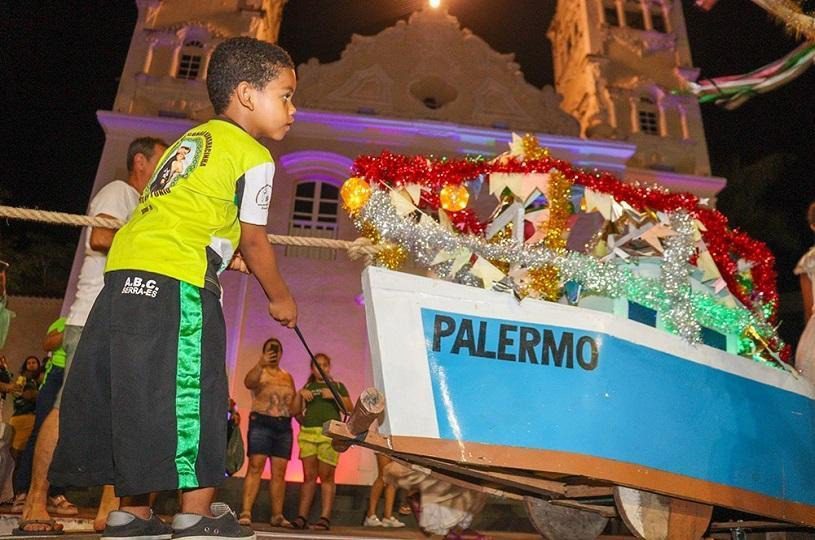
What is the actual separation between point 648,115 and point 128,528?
55.8 feet

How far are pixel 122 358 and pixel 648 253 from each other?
2.74 m

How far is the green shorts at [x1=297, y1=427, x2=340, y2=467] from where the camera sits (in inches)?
300

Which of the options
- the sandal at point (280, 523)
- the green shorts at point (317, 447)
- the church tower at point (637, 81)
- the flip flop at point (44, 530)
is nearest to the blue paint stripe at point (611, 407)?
the flip flop at point (44, 530)

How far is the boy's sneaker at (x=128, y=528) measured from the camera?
2.34 m

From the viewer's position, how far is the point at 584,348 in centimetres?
338

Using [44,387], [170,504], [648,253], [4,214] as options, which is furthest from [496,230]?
[170,504]

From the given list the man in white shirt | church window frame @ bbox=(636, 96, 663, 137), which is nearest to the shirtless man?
the man in white shirt

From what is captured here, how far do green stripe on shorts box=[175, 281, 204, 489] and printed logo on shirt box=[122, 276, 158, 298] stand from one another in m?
0.09

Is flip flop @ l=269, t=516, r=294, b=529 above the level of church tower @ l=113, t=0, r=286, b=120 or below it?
below

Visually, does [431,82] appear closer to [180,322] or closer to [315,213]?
[315,213]

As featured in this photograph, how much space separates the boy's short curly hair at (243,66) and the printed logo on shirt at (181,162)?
231 mm

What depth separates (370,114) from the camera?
14875 millimetres

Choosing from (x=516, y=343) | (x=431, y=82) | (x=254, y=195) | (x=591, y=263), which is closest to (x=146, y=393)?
(x=254, y=195)

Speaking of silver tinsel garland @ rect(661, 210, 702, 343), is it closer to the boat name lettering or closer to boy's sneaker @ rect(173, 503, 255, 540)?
the boat name lettering
